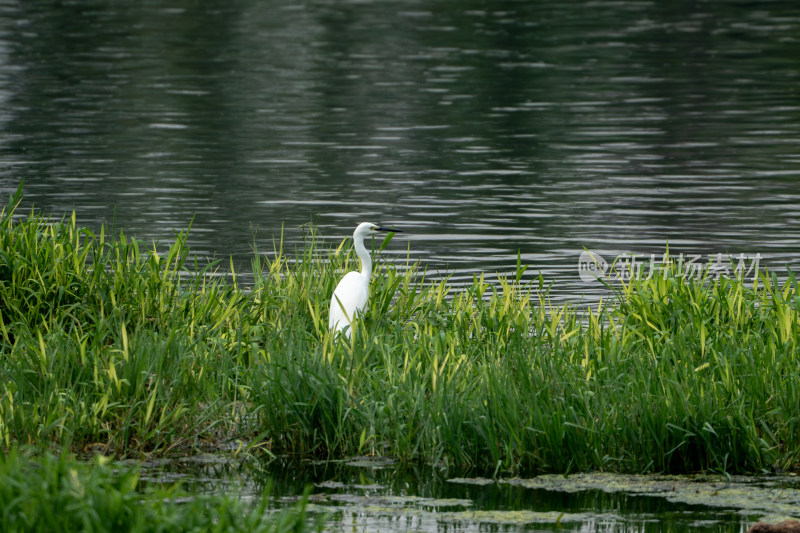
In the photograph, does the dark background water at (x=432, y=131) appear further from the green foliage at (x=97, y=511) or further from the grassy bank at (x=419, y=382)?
the green foliage at (x=97, y=511)

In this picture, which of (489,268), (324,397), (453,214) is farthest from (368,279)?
(453,214)

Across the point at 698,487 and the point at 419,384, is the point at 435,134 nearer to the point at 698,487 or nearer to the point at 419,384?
the point at 419,384

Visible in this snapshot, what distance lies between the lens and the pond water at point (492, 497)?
7473 millimetres

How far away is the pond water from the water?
0.07 metres

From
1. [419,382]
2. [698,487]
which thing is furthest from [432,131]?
[698,487]

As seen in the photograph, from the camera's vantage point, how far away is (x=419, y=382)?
8922 millimetres

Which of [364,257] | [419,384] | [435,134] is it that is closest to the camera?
[419,384]

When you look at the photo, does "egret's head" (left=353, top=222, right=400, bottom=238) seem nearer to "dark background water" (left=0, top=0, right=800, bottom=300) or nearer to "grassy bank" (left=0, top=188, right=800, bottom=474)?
"grassy bank" (left=0, top=188, right=800, bottom=474)

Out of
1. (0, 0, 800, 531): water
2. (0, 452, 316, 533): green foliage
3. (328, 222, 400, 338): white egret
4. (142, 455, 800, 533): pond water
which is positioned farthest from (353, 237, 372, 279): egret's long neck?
(0, 452, 316, 533): green foliage

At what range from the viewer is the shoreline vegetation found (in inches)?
328

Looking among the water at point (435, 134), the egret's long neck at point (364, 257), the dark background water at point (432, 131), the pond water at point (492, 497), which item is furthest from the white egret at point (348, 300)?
the dark background water at point (432, 131)

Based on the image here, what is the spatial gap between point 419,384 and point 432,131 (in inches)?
776

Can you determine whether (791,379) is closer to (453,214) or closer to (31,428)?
(31,428)

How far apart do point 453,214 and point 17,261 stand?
10.1 meters
